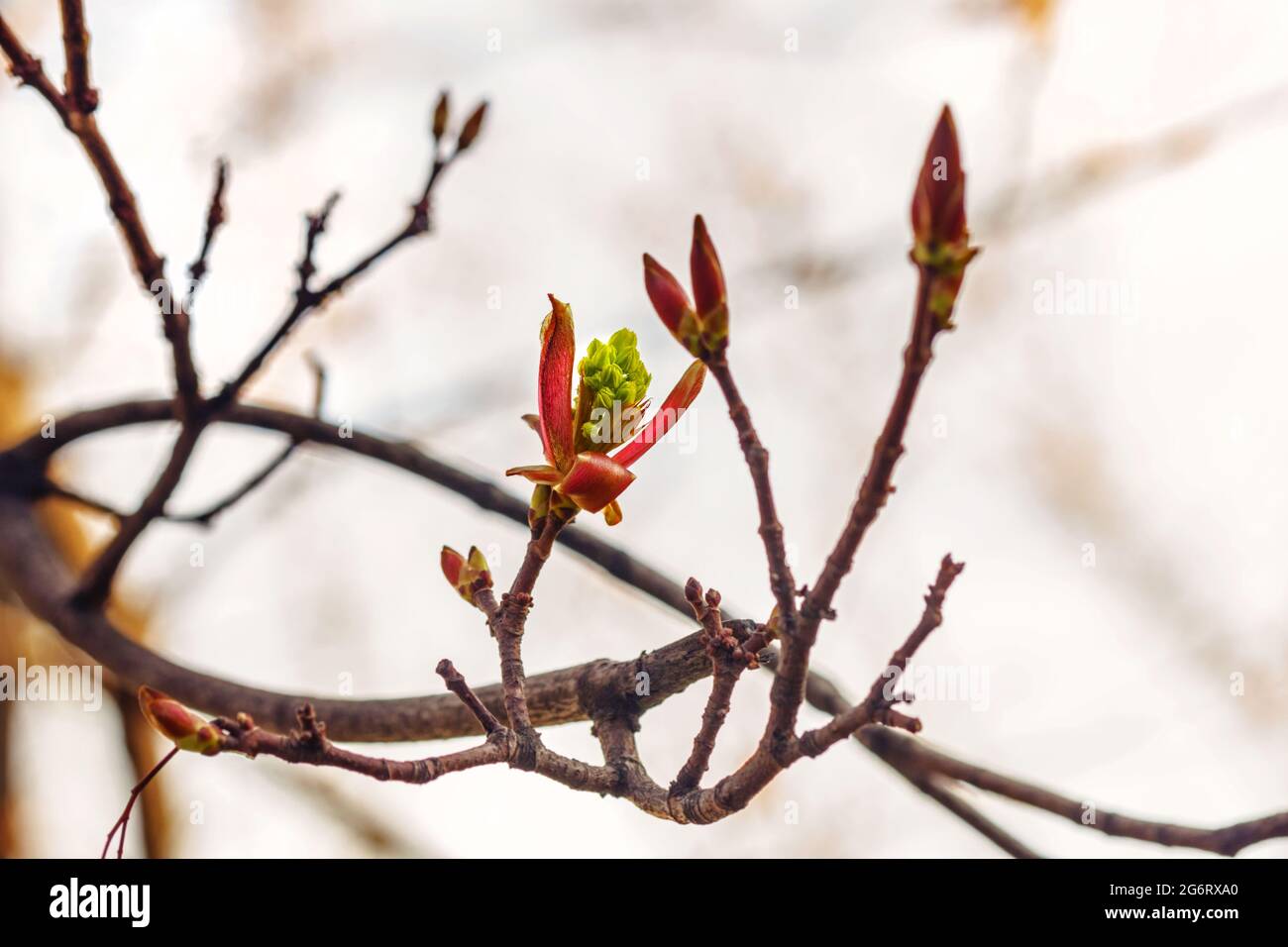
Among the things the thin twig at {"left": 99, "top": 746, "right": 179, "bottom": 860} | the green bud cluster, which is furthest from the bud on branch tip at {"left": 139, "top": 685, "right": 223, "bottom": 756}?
the green bud cluster

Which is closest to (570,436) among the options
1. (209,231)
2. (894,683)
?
(894,683)

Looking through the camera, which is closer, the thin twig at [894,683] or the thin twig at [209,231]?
the thin twig at [894,683]

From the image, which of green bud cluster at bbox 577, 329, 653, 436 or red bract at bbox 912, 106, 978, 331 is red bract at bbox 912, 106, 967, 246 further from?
green bud cluster at bbox 577, 329, 653, 436

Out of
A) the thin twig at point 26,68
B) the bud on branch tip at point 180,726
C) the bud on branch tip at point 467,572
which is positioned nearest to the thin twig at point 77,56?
the thin twig at point 26,68

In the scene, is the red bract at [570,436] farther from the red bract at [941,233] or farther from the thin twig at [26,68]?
the thin twig at [26,68]

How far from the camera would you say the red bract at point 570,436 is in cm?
112

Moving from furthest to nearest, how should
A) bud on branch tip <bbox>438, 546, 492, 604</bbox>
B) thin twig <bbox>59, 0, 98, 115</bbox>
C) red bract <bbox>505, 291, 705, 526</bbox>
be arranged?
thin twig <bbox>59, 0, 98, 115</bbox> < bud on branch tip <bbox>438, 546, 492, 604</bbox> < red bract <bbox>505, 291, 705, 526</bbox>

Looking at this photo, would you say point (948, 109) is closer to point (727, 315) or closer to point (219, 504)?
point (727, 315)

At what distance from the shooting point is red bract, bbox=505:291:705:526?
112 cm

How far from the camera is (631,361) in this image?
1.21 metres

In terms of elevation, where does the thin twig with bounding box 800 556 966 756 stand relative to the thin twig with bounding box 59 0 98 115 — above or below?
below

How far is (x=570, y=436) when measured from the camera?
3.91 ft

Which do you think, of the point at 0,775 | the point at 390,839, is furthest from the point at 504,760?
the point at 0,775

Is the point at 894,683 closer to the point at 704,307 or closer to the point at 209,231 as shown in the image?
the point at 704,307
